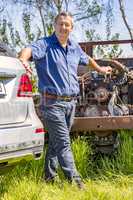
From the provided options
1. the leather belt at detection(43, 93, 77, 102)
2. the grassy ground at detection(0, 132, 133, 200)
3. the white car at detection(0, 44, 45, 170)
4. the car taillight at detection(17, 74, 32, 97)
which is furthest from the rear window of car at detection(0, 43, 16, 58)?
the grassy ground at detection(0, 132, 133, 200)

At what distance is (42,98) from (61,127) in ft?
1.15

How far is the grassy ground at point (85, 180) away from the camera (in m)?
5.32

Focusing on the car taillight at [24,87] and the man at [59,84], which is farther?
the man at [59,84]

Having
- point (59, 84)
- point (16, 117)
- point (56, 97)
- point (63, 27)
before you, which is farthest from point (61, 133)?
point (63, 27)

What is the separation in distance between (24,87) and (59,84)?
28.2 inches

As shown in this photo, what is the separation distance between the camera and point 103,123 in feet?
21.4

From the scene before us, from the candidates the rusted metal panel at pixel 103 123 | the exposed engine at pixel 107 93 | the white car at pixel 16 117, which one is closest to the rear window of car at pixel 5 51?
the white car at pixel 16 117

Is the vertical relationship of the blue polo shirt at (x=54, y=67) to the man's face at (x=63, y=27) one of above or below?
below

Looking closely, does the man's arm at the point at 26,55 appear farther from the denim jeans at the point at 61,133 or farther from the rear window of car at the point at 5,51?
the denim jeans at the point at 61,133

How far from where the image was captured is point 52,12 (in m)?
15.2

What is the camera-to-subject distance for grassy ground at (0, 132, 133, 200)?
5320mm

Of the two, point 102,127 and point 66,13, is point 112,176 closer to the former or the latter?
point 102,127

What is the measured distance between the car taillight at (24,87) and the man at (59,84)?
1.70 ft

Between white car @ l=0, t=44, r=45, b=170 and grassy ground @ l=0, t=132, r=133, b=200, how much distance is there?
410 mm
